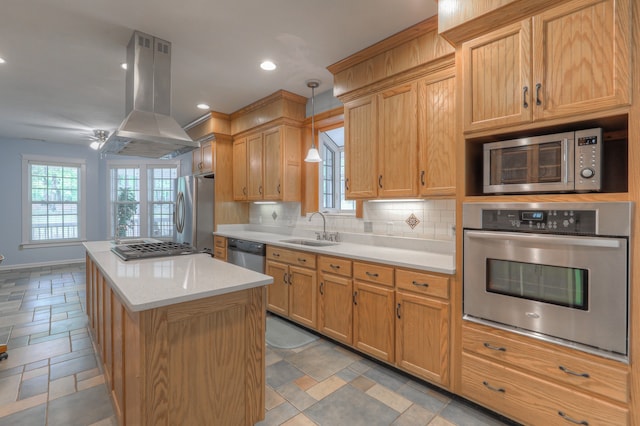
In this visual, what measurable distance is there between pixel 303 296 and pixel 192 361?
169 cm

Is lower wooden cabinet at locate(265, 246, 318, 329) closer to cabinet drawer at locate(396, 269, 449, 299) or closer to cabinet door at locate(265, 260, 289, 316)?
cabinet door at locate(265, 260, 289, 316)

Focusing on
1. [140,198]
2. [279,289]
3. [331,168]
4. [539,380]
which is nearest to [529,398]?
[539,380]

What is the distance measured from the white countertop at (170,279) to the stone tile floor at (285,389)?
2.97ft

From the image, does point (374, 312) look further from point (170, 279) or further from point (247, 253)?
point (247, 253)

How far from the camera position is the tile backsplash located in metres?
2.79

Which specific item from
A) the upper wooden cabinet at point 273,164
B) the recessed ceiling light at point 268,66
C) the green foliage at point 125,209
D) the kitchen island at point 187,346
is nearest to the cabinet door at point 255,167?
the upper wooden cabinet at point 273,164

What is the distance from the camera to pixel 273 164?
4.22 metres

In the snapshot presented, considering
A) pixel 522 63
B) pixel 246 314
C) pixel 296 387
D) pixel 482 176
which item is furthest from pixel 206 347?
pixel 522 63

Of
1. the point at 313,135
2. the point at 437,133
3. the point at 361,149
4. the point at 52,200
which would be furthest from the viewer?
the point at 52,200

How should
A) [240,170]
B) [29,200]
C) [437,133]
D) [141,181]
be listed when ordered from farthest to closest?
[141,181], [29,200], [240,170], [437,133]

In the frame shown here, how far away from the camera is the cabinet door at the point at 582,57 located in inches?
57.5

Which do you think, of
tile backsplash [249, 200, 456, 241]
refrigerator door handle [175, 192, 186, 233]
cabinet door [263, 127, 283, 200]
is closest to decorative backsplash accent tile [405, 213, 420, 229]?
tile backsplash [249, 200, 456, 241]

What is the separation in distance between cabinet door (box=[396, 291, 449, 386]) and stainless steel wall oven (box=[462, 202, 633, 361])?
230mm

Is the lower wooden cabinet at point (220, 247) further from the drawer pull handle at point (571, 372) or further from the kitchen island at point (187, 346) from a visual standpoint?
the drawer pull handle at point (571, 372)
